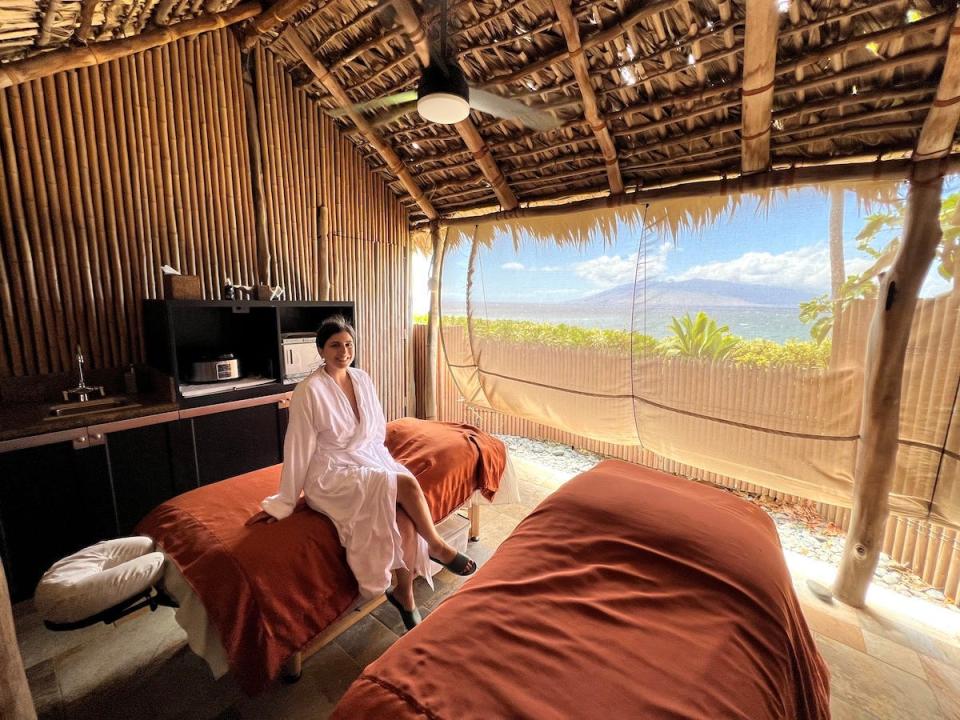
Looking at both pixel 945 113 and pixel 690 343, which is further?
pixel 690 343

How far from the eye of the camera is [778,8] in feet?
5.69

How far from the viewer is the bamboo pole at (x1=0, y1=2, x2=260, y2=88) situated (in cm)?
207

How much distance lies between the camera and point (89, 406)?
2.31m

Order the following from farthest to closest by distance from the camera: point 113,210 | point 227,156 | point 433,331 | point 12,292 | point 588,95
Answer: point 433,331
point 227,156
point 113,210
point 588,95
point 12,292

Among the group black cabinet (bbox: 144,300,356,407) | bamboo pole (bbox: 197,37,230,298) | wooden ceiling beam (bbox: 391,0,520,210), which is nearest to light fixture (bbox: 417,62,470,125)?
wooden ceiling beam (bbox: 391,0,520,210)

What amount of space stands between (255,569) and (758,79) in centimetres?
306

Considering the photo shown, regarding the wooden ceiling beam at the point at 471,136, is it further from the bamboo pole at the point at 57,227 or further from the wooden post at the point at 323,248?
the bamboo pole at the point at 57,227

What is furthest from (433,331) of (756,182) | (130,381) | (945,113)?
(945,113)

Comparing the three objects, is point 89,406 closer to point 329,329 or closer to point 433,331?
point 329,329

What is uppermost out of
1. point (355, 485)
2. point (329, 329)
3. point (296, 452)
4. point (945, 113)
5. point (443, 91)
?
point (443, 91)

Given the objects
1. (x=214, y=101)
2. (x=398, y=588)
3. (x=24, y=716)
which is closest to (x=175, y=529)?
(x=24, y=716)

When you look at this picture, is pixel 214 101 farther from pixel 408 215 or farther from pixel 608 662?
pixel 608 662

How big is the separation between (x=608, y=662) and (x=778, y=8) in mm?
2585

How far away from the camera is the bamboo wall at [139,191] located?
2.29 metres
